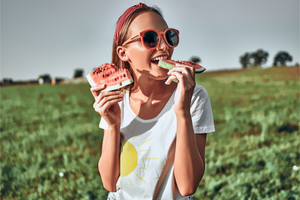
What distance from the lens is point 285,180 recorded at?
4.96m

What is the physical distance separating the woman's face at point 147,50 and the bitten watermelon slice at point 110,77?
0.15 metres

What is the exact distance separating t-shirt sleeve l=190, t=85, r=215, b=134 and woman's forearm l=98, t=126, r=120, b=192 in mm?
670

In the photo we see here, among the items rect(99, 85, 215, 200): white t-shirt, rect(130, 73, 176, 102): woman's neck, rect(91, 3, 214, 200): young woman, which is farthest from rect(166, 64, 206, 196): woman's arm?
rect(130, 73, 176, 102): woman's neck

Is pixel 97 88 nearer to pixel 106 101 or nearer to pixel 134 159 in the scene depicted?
pixel 106 101

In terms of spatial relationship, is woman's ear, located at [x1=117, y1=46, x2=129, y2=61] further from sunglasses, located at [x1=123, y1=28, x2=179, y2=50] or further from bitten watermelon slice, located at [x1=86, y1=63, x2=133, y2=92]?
sunglasses, located at [x1=123, y1=28, x2=179, y2=50]

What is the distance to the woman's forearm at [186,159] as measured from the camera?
194 cm

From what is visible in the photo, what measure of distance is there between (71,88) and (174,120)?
1999 cm

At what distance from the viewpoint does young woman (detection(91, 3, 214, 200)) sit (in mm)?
2045

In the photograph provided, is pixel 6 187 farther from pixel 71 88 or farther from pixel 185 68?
pixel 71 88

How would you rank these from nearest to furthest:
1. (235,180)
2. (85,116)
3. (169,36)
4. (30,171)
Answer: (169,36), (235,180), (30,171), (85,116)

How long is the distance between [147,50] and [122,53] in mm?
339

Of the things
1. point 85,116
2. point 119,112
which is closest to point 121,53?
point 119,112

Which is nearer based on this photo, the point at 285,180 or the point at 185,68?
the point at 185,68

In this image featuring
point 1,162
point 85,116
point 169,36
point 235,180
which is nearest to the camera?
point 169,36
